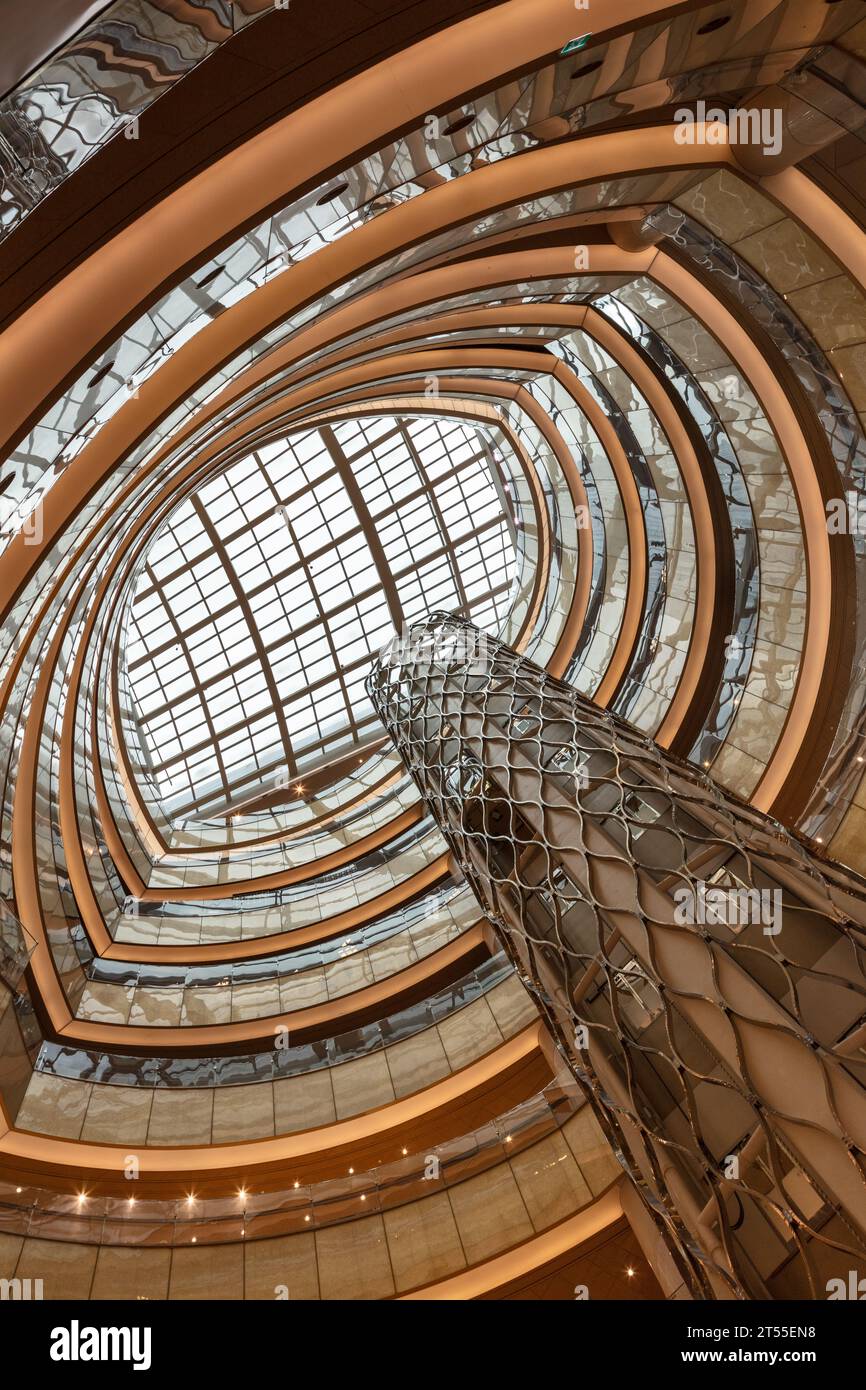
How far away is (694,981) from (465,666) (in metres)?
7.61

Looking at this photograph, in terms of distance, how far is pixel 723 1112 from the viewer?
6.72m

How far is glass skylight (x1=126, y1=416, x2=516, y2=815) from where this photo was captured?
94.1 ft

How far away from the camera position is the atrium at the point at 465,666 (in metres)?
5.58

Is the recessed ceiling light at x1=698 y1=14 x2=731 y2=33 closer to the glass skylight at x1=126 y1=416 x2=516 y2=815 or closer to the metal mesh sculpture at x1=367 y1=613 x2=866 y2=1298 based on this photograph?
the metal mesh sculpture at x1=367 y1=613 x2=866 y2=1298

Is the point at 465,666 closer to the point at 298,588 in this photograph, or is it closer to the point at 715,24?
the point at 715,24

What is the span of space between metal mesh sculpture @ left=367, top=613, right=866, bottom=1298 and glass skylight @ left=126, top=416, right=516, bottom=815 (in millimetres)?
18438

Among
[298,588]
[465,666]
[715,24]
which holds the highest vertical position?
[298,588]

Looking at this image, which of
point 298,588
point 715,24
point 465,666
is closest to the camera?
point 715,24

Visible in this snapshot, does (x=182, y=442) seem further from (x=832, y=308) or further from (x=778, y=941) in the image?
(x=832, y=308)

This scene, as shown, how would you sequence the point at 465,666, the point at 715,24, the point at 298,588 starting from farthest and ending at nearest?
the point at 298,588 → the point at 465,666 → the point at 715,24

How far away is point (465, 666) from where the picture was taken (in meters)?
13.7

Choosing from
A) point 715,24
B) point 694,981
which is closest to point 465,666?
point 694,981
